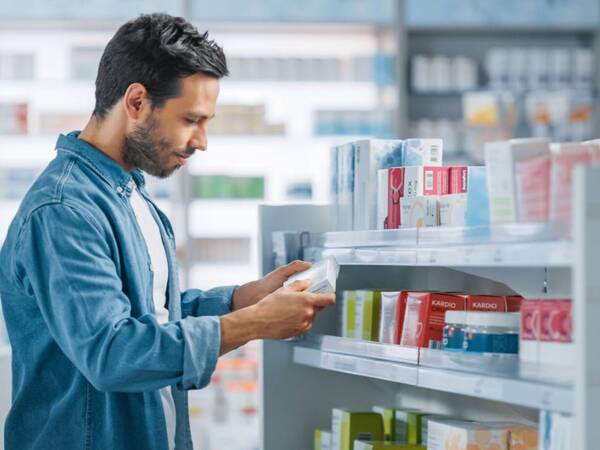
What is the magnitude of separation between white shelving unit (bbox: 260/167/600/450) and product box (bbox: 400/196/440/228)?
0.22 feet

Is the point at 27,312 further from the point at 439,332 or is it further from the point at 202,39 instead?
the point at 439,332

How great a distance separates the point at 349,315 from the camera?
10.8 feet

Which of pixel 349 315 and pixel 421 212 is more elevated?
pixel 421 212

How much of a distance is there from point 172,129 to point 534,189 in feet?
3.51

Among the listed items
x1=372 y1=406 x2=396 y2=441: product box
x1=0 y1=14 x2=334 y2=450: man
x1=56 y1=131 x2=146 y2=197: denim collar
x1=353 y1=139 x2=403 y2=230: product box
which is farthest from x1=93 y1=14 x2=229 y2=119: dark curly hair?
x1=372 y1=406 x2=396 y2=441: product box

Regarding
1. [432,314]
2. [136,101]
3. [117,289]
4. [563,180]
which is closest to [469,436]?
[432,314]

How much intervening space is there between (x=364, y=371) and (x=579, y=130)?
204 inches

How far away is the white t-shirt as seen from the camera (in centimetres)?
299

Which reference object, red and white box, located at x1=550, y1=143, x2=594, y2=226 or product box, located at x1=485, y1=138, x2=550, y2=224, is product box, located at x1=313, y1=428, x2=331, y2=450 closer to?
product box, located at x1=485, y1=138, x2=550, y2=224

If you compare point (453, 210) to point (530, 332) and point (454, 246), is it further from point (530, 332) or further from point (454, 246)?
point (530, 332)

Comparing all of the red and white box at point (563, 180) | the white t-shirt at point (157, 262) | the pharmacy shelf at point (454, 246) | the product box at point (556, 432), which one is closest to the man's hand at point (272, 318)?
the pharmacy shelf at point (454, 246)

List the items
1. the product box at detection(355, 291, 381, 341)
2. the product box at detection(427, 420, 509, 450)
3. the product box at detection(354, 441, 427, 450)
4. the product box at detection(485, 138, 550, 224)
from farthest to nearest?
the product box at detection(355, 291, 381, 341)
the product box at detection(354, 441, 427, 450)
the product box at detection(427, 420, 509, 450)
the product box at detection(485, 138, 550, 224)

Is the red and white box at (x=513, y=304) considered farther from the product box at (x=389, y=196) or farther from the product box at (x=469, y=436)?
the product box at (x=389, y=196)

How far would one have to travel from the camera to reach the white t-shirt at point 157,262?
299cm
